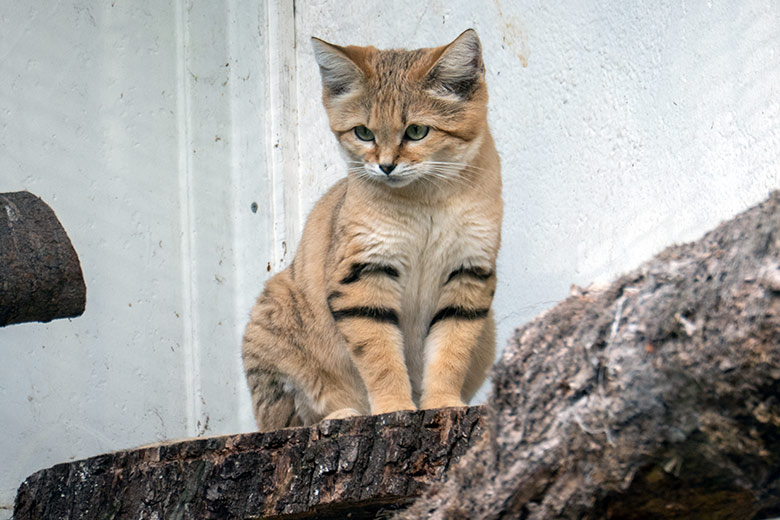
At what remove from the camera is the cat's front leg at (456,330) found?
9.62 ft

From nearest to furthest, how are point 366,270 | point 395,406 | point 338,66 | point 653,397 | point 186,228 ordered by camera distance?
point 653,397
point 395,406
point 366,270
point 338,66
point 186,228

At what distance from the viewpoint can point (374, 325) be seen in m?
2.94

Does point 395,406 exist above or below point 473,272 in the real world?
below

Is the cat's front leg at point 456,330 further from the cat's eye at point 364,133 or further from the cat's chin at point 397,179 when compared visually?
the cat's eye at point 364,133

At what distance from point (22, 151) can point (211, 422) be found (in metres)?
1.64

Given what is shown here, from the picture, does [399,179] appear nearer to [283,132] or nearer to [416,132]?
[416,132]

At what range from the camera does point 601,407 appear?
111cm

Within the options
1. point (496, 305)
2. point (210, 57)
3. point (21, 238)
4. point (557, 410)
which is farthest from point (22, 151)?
point (557, 410)

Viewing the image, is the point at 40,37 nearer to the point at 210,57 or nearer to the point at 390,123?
the point at 210,57

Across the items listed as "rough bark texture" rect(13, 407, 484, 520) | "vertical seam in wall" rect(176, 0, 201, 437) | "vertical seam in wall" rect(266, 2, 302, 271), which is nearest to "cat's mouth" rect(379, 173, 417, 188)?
"rough bark texture" rect(13, 407, 484, 520)

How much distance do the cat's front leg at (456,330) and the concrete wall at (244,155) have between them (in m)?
0.49

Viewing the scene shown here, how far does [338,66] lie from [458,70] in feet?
1.45

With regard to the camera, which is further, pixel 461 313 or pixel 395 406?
pixel 461 313

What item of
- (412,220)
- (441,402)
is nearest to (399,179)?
(412,220)
